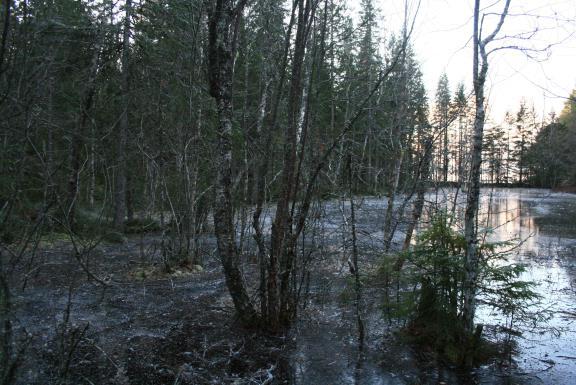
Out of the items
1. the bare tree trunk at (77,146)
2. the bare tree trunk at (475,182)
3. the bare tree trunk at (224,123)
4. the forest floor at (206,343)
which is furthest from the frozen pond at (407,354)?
the bare tree trunk at (77,146)

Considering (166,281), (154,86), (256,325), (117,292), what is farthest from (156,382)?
(154,86)

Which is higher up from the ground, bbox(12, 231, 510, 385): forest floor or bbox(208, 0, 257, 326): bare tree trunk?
bbox(208, 0, 257, 326): bare tree trunk

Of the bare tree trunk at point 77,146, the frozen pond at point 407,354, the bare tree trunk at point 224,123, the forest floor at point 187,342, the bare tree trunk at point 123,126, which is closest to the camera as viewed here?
the bare tree trunk at point 77,146

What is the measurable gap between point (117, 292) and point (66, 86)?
5681 millimetres

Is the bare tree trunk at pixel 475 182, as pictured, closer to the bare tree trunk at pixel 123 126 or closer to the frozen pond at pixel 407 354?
the frozen pond at pixel 407 354

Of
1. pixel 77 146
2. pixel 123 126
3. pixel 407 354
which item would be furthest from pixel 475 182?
pixel 123 126

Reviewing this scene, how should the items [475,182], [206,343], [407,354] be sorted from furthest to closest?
[206,343] < [407,354] < [475,182]

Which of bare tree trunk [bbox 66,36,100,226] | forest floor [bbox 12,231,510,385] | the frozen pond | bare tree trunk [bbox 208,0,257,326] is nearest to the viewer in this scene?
bare tree trunk [bbox 66,36,100,226]

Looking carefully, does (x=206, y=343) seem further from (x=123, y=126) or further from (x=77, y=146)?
(x=123, y=126)

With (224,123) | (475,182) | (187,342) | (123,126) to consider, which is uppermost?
(123,126)

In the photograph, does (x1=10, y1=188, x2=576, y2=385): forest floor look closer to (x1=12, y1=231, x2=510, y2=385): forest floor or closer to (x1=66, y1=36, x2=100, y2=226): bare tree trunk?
(x1=12, y1=231, x2=510, y2=385): forest floor

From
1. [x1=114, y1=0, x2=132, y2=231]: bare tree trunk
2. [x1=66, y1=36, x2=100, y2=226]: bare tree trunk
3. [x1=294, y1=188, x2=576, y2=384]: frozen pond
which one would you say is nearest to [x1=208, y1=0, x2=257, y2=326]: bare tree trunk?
[x1=294, y1=188, x2=576, y2=384]: frozen pond

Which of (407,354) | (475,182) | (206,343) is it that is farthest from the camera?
(206,343)

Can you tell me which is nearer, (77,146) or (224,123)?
(77,146)
